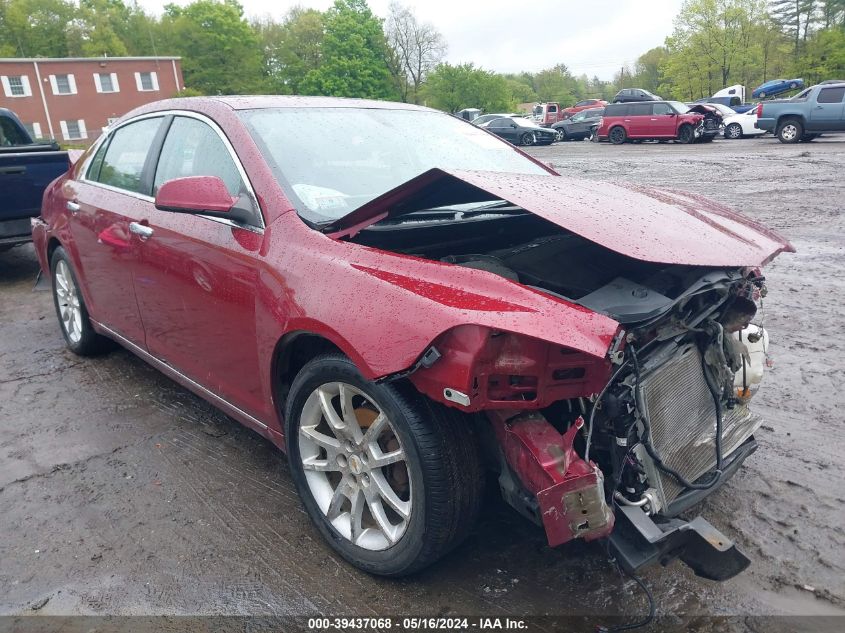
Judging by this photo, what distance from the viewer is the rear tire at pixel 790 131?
21472mm

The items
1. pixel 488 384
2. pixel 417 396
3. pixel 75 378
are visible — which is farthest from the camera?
pixel 75 378

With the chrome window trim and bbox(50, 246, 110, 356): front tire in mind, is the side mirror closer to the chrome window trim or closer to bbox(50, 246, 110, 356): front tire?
the chrome window trim

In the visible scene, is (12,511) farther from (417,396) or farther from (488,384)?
(488,384)

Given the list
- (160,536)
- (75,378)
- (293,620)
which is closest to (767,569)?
(293,620)

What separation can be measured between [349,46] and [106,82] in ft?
84.4

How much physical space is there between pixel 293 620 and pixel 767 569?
1.77m

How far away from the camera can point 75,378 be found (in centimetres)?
448

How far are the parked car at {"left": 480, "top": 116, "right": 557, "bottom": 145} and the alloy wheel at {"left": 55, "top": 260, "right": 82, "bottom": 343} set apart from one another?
90.1 feet

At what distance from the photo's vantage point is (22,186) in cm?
691

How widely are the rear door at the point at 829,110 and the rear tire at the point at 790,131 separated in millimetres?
596

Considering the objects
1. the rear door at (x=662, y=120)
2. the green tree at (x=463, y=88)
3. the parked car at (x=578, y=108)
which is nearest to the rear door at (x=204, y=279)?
the rear door at (x=662, y=120)

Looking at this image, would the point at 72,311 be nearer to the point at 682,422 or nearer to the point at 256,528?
the point at 256,528

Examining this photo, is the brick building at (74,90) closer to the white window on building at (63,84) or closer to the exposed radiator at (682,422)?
the white window on building at (63,84)

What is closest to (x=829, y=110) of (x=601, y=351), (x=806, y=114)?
(x=806, y=114)
